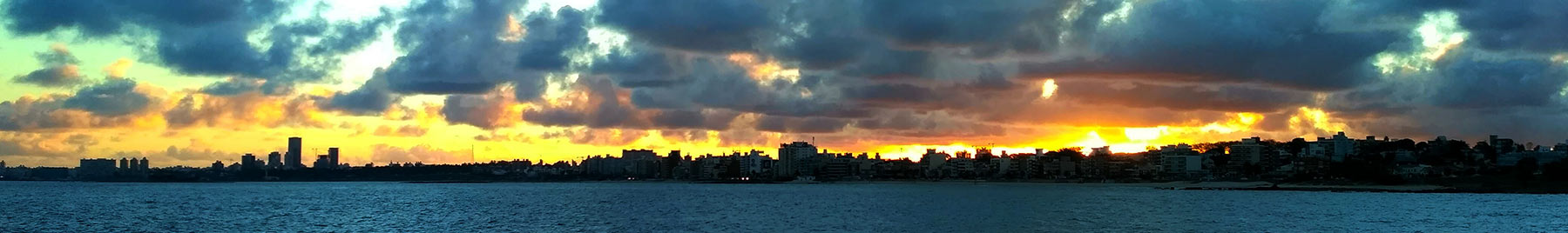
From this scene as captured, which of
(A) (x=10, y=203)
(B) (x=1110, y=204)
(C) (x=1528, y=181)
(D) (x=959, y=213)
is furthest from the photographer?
(C) (x=1528, y=181)

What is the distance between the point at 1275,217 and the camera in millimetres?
101938

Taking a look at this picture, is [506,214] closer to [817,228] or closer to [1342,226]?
[817,228]

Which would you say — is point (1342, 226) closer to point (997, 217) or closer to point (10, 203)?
point (997, 217)

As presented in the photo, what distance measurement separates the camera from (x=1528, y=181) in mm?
195500

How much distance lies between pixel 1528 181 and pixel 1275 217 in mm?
116404

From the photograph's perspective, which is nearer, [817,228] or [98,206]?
[817,228]

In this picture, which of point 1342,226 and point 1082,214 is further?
point 1082,214

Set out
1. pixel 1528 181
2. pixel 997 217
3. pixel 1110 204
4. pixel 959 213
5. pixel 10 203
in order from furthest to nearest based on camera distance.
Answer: pixel 1528 181
pixel 10 203
pixel 1110 204
pixel 959 213
pixel 997 217

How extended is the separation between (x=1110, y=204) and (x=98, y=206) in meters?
94.6

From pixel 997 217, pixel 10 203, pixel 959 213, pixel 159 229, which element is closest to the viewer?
pixel 159 229

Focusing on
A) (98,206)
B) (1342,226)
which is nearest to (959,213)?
(1342,226)

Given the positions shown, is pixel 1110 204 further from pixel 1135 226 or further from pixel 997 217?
pixel 1135 226

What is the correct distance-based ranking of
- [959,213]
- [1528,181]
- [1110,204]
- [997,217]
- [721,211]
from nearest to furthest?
[997,217], [959,213], [721,211], [1110,204], [1528,181]

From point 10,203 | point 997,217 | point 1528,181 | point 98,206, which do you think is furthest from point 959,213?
point 1528,181
